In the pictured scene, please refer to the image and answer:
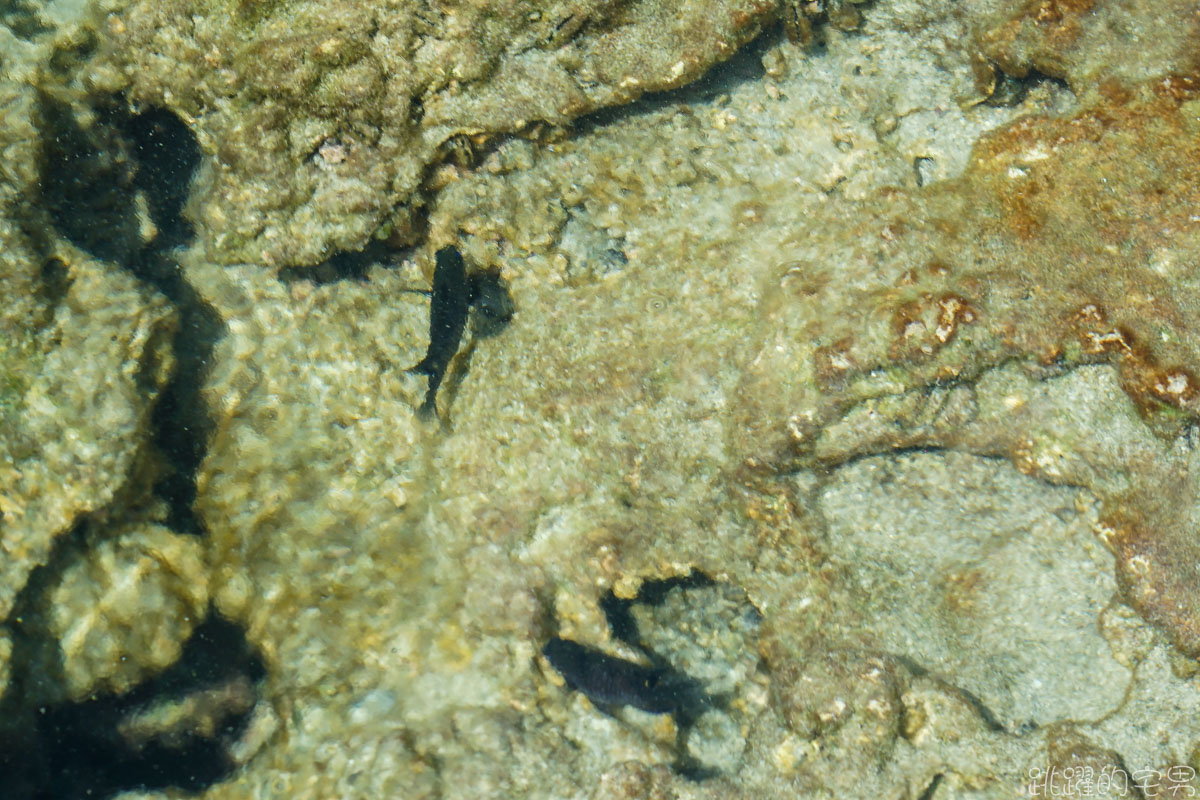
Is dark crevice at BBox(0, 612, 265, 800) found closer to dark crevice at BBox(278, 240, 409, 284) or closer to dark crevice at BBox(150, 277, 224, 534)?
dark crevice at BBox(150, 277, 224, 534)

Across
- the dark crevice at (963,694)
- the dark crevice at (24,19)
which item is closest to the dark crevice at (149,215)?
the dark crevice at (24,19)

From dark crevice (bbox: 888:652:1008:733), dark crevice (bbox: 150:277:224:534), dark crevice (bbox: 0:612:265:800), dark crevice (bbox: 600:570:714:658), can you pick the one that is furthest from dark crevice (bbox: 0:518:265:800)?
dark crevice (bbox: 888:652:1008:733)

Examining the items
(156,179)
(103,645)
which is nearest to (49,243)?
(156,179)

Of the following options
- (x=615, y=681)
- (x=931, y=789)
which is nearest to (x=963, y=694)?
(x=931, y=789)

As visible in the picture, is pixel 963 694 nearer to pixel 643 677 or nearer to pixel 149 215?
pixel 643 677

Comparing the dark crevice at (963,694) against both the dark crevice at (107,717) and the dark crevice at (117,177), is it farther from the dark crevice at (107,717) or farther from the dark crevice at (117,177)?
the dark crevice at (117,177)

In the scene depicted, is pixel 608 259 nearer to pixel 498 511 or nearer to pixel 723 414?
pixel 723 414

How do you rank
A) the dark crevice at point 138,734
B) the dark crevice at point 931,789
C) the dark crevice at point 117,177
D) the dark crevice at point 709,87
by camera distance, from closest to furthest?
the dark crevice at point 931,789 < the dark crevice at point 138,734 < the dark crevice at point 117,177 < the dark crevice at point 709,87
